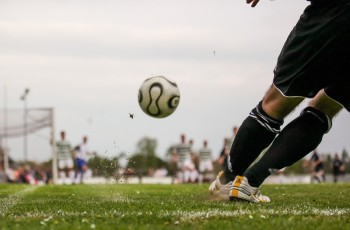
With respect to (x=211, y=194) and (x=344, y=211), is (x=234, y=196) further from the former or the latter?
(x=344, y=211)

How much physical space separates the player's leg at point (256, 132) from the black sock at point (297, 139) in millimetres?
106

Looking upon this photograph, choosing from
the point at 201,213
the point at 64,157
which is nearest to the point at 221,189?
the point at 201,213

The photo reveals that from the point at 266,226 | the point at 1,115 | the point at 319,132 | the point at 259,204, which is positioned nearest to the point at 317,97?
the point at 319,132

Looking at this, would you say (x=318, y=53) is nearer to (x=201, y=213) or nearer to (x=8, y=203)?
(x=201, y=213)

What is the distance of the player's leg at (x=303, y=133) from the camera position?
17.5 feet

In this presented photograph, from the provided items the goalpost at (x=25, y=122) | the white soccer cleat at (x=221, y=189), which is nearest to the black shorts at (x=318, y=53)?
the white soccer cleat at (x=221, y=189)

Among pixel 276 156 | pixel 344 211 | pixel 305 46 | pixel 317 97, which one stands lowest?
pixel 344 211

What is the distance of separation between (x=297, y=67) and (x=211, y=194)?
5.72 feet

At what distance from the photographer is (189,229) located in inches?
142

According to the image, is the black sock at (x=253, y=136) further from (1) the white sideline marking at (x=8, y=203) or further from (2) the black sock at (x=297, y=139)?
(1) the white sideline marking at (x=8, y=203)

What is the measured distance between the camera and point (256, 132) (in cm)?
547

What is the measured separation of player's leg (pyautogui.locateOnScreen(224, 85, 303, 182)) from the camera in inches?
209

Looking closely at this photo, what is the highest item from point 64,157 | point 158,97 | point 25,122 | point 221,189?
point 25,122

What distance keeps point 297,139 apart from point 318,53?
33.8 inches
